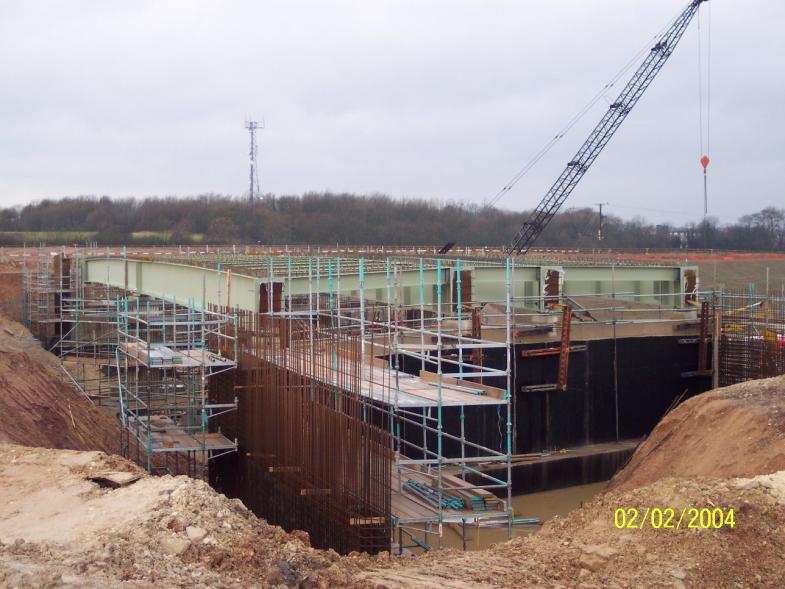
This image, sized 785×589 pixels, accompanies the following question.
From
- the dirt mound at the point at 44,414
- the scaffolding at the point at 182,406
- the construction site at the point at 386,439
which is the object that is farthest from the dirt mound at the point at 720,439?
the dirt mound at the point at 44,414

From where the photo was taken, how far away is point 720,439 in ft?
48.2

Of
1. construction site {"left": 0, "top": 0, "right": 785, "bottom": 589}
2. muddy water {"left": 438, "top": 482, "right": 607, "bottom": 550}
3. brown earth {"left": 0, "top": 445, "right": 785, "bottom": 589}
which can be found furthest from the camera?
muddy water {"left": 438, "top": 482, "right": 607, "bottom": 550}

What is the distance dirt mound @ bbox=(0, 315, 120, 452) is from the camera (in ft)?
50.0

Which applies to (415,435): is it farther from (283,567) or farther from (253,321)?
(283,567)

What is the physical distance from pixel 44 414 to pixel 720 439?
42.6ft

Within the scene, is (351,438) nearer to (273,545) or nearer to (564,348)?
(273,545)

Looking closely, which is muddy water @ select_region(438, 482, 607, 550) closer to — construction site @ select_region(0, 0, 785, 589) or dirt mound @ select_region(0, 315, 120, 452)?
construction site @ select_region(0, 0, 785, 589)

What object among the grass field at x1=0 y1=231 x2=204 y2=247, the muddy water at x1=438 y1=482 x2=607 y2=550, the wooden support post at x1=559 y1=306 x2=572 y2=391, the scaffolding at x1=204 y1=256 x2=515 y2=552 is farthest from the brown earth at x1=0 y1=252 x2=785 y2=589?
the grass field at x1=0 y1=231 x2=204 y2=247

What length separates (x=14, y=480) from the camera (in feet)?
33.3

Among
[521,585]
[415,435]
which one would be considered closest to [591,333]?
[415,435]

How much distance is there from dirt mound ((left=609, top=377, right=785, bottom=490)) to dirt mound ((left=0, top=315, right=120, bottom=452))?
10.9m
